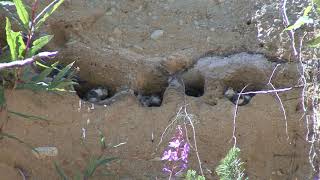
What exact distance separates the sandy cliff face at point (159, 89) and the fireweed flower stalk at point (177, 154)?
0.07 meters

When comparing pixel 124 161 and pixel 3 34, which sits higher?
pixel 3 34

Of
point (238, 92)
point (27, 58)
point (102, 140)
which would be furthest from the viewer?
point (238, 92)

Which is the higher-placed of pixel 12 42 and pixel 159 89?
pixel 12 42

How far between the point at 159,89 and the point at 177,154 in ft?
1.34

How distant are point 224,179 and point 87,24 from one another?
89 cm

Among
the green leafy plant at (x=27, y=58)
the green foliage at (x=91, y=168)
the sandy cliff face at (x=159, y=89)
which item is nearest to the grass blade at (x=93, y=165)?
the green foliage at (x=91, y=168)

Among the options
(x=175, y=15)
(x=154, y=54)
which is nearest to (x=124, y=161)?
(x=154, y=54)

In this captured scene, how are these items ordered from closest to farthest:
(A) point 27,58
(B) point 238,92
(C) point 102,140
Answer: (A) point 27,58
(C) point 102,140
(B) point 238,92

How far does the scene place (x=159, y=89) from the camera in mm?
2490

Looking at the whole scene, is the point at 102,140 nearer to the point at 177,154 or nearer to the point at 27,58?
the point at 177,154

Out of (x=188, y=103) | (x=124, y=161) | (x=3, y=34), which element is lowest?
(x=124, y=161)

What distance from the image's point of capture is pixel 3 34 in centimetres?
244

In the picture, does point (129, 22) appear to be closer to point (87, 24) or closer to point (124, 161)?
point (87, 24)

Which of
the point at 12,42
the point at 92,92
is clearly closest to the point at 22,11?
the point at 12,42
